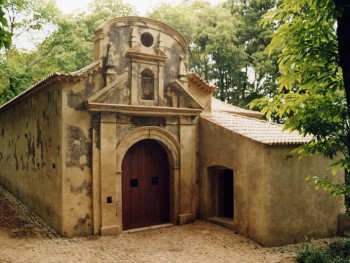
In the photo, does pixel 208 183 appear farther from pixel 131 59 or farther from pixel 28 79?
pixel 28 79

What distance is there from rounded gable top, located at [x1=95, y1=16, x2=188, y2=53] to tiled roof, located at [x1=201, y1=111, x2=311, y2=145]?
9.50ft

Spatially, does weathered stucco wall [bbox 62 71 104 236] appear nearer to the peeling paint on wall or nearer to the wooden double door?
the peeling paint on wall

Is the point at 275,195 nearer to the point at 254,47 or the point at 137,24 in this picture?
the point at 137,24

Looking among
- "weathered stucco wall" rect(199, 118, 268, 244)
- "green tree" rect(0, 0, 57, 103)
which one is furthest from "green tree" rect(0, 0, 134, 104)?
"weathered stucco wall" rect(199, 118, 268, 244)

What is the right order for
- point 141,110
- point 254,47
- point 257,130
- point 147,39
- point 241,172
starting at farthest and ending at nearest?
1. point 254,47
2. point 147,39
3. point 257,130
4. point 141,110
5. point 241,172

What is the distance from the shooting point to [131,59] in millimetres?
11070

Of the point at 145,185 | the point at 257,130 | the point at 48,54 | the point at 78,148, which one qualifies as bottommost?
the point at 145,185

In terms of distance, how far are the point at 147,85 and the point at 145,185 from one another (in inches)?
136

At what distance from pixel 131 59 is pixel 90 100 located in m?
2.06

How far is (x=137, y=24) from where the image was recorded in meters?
11.2

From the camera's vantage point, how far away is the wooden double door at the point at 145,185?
1141 cm

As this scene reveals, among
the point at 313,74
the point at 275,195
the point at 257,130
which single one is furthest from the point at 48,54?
the point at 313,74

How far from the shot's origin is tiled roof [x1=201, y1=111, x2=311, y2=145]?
10.3 meters

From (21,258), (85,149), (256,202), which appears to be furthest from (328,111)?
(21,258)
